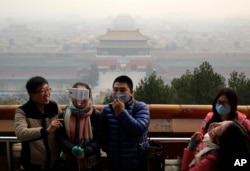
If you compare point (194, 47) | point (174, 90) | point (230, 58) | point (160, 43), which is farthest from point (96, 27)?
point (174, 90)

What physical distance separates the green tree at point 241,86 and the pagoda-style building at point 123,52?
2688cm

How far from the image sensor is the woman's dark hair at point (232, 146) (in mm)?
1145

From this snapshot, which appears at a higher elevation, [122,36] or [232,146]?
[122,36]

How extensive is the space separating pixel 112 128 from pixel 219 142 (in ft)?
1.95

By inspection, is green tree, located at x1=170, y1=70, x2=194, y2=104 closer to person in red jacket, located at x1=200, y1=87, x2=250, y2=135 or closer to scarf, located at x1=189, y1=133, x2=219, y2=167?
person in red jacket, located at x1=200, y1=87, x2=250, y2=135

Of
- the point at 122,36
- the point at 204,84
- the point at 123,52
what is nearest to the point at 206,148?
the point at 204,84

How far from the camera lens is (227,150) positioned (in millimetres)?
1174

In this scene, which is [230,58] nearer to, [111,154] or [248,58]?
[248,58]

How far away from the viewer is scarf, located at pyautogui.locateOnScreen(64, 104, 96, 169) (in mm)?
1616

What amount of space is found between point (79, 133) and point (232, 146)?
75cm

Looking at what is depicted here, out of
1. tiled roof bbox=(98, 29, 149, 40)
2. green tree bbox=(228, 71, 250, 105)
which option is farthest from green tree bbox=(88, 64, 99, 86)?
green tree bbox=(228, 71, 250, 105)

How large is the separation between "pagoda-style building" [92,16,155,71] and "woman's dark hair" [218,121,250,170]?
30368mm

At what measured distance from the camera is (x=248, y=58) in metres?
29.1

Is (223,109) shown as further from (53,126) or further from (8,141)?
(8,141)
